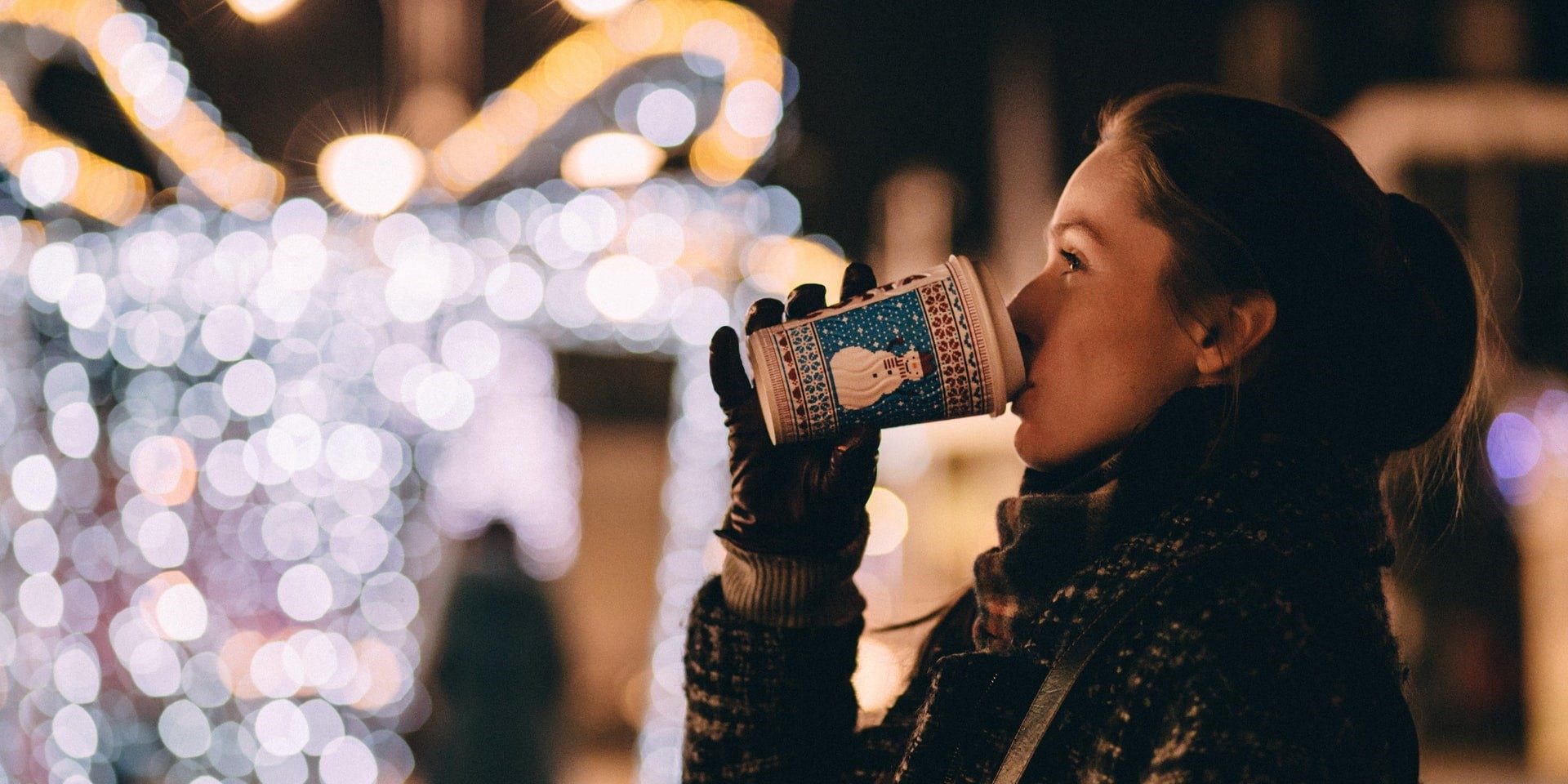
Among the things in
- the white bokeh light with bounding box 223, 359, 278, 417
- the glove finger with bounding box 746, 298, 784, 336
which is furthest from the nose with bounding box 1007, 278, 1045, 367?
the white bokeh light with bounding box 223, 359, 278, 417

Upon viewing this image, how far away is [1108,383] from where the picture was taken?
1092 millimetres

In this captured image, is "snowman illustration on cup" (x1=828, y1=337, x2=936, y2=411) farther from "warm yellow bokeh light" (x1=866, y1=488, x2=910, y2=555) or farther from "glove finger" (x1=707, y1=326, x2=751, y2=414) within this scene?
"warm yellow bokeh light" (x1=866, y1=488, x2=910, y2=555)

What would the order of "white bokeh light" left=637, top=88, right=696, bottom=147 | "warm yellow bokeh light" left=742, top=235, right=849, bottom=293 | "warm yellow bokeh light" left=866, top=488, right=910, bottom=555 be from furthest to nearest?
"warm yellow bokeh light" left=866, top=488, right=910, bottom=555 → "warm yellow bokeh light" left=742, top=235, right=849, bottom=293 → "white bokeh light" left=637, top=88, right=696, bottom=147

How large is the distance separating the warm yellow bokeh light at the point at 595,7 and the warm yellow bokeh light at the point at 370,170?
3.57 feet

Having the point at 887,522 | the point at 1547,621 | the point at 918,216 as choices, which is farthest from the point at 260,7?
the point at 918,216

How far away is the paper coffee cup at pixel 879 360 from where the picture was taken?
1.15 metres

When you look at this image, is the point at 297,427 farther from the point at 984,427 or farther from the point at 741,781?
the point at 984,427

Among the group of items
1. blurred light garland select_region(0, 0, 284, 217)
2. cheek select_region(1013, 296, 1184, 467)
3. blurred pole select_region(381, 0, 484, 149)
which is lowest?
cheek select_region(1013, 296, 1184, 467)

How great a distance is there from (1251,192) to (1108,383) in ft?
0.73

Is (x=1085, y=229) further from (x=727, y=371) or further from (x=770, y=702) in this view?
(x=770, y=702)

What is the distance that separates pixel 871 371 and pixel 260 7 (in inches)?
71.4

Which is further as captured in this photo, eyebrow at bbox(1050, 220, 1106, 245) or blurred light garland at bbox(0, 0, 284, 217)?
blurred light garland at bbox(0, 0, 284, 217)

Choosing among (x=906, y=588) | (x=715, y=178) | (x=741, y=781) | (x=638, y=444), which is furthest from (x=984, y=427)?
(x=741, y=781)

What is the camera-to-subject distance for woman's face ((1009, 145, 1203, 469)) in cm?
109
